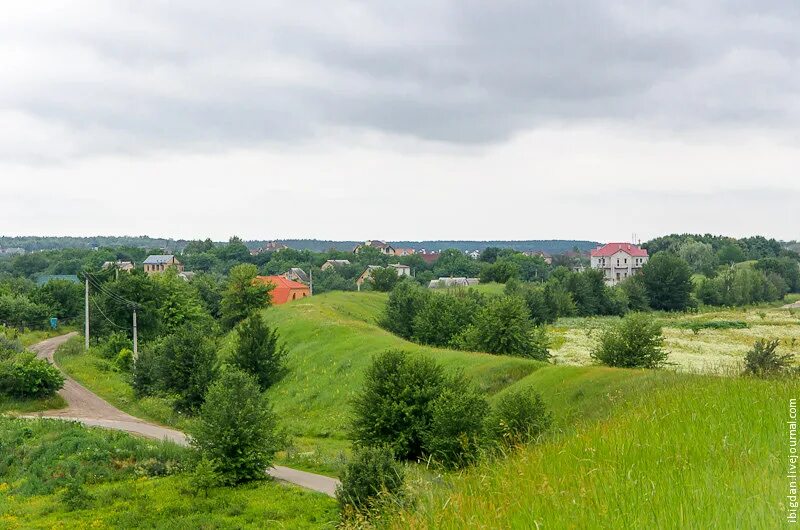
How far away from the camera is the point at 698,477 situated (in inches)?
262

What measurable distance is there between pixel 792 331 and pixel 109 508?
75.3 meters

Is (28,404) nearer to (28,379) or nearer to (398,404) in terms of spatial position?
(28,379)

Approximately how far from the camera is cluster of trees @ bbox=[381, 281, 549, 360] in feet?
173

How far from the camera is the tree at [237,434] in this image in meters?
30.1

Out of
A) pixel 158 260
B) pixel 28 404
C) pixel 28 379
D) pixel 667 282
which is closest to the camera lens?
pixel 28 404

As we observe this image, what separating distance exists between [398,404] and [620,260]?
152714 millimetres

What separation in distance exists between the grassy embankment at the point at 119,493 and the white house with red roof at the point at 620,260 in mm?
151359

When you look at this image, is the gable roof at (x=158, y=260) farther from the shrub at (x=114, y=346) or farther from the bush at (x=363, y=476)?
the bush at (x=363, y=476)

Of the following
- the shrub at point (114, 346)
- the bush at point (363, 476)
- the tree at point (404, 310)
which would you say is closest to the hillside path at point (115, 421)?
the bush at point (363, 476)

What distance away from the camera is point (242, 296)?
8612 cm

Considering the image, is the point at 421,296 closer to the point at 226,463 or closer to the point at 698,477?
the point at 226,463

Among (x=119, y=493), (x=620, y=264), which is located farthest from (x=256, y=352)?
(x=620, y=264)

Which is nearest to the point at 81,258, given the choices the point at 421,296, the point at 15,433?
the point at 421,296

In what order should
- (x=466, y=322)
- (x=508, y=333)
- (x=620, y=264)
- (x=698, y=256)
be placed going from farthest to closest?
(x=698, y=256) < (x=620, y=264) < (x=466, y=322) < (x=508, y=333)
